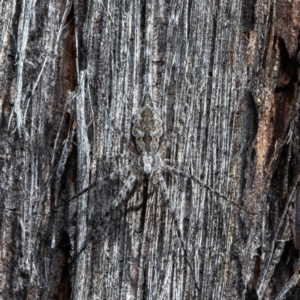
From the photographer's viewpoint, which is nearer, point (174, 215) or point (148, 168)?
point (174, 215)

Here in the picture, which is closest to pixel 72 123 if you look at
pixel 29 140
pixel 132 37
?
pixel 29 140

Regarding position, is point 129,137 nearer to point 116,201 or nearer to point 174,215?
point 116,201

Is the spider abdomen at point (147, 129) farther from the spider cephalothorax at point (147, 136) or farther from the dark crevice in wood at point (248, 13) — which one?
the dark crevice in wood at point (248, 13)

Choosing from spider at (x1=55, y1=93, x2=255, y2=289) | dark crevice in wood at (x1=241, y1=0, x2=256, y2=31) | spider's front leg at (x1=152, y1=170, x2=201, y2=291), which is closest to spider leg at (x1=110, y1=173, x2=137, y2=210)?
spider at (x1=55, y1=93, x2=255, y2=289)

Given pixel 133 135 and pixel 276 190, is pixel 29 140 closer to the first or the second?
pixel 133 135

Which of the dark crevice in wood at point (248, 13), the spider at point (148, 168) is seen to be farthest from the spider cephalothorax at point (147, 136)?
the dark crevice in wood at point (248, 13)

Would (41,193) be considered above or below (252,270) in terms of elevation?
above

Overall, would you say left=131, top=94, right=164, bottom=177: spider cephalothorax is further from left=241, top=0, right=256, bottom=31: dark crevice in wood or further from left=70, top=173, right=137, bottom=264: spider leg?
left=241, top=0, right=256, bottom=31: dark crevice in wood

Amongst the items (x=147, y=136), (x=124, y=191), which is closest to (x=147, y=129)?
(x=147, y=136)
